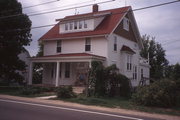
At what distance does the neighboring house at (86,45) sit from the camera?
2503 cm

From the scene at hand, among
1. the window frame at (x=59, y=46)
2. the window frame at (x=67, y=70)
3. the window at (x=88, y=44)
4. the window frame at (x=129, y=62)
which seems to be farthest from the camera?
the window frame at (x=59, y=46)

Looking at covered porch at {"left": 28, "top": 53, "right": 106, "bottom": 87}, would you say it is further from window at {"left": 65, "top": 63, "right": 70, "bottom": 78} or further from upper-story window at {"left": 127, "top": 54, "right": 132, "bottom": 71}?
upper-story window at {"left": 127, "top": 54, "right": 132, "bottom": 71}

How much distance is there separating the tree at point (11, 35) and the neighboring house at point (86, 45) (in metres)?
2.53

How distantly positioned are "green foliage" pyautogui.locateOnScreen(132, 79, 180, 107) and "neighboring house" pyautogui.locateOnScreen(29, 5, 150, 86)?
8373 millimetres

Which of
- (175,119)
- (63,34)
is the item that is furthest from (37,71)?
(175,119)

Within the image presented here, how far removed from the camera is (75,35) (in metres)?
26.5

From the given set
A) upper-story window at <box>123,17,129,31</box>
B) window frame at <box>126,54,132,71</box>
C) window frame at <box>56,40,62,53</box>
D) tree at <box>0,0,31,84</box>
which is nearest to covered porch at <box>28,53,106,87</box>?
window frame at <box>56,40,62,53</box>

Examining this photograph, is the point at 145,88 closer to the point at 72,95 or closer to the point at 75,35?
the point at 72,95

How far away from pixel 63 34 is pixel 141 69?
13.3 m

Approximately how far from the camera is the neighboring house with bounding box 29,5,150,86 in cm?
2503

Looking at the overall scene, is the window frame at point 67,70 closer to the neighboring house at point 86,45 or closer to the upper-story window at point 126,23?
the neighboring house at point 86,45

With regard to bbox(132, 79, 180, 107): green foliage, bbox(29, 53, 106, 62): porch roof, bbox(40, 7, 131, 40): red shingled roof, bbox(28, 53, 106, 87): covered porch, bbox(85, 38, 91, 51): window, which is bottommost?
bbox(132, 79, 180, 107): green foliage

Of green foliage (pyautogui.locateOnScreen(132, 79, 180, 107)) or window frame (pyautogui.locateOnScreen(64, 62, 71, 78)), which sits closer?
green foliage (pyautogui.locateOnScreen(132, 79, 180, 107))

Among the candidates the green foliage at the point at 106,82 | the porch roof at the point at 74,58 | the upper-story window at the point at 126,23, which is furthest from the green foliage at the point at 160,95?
the upper-story window at the point at 126,23
